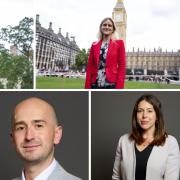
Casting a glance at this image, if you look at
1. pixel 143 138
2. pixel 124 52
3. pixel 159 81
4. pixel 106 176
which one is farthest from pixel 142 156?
pixel 124 52

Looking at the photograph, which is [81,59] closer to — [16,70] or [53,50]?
[53,50]

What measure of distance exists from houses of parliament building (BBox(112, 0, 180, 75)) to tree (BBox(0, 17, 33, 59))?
52 centimetres

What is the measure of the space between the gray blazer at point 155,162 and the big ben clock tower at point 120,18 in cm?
65

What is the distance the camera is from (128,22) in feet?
7.13

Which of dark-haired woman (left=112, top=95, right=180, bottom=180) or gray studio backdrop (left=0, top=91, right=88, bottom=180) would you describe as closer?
dark-haired woman (left=112, top=95, right=180, bottom=180)

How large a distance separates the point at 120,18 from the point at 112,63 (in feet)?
0.89

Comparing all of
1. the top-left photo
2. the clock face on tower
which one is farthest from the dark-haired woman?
the top-left photo

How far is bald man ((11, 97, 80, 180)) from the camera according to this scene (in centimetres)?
→ 193

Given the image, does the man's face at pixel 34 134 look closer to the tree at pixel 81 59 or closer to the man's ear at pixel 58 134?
the man's ear at pixel 58 134

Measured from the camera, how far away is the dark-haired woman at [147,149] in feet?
6.63

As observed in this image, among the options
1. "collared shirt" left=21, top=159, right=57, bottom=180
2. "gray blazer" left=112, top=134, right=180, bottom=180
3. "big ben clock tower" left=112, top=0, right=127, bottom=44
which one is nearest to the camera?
"collared shirt" left=21, top=159, right=57, bottom=180

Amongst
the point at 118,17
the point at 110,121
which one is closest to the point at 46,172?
the point at 110,121

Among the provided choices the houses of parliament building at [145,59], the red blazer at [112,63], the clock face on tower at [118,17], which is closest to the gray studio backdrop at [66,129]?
the red blazer at [112,63]

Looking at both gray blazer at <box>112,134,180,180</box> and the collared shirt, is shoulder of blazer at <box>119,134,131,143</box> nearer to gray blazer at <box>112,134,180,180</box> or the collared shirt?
gray blazer at <box>112,134,180,180</box>
